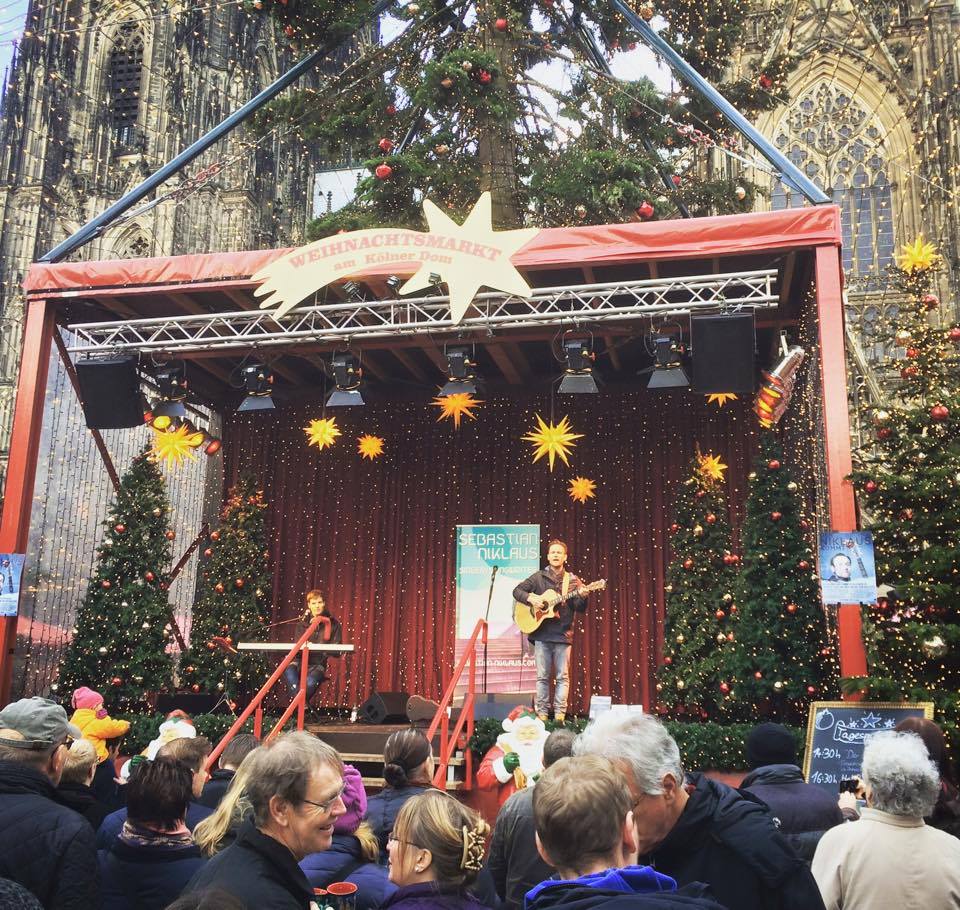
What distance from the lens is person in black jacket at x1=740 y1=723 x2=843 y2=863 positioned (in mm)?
3531

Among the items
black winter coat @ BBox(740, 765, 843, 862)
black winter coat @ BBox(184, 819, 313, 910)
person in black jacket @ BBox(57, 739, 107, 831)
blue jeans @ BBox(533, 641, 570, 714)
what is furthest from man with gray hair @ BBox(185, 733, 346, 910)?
blue jeans @ BBox(533, 641, 570, 714)

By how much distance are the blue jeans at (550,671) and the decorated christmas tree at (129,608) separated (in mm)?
4457

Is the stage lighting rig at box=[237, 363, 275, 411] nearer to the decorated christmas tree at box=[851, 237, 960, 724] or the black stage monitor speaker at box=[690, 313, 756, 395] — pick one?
the black stage monitor speaker at box=[690, 313, 756, 395]

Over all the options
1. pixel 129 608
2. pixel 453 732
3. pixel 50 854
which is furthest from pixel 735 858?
pixel 129 608

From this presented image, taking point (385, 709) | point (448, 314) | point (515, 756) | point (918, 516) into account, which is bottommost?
point (515, 756)

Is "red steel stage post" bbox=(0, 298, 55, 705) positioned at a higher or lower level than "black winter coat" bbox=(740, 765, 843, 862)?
higher

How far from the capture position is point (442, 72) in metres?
12.5

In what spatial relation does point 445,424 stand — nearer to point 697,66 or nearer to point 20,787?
point 697,66

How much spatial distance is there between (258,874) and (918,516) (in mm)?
6582

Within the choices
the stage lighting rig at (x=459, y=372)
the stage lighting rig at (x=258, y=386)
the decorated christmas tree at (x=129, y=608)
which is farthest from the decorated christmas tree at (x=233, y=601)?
the stage lighting rig at (x=459, y=372)

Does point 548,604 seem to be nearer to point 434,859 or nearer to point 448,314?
point 448,314

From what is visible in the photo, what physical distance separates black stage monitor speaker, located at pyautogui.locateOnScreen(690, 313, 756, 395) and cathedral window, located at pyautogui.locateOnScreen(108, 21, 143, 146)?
38.3 m

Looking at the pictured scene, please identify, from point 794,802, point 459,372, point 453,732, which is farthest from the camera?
point 459,372

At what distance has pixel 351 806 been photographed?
335 centimetres
